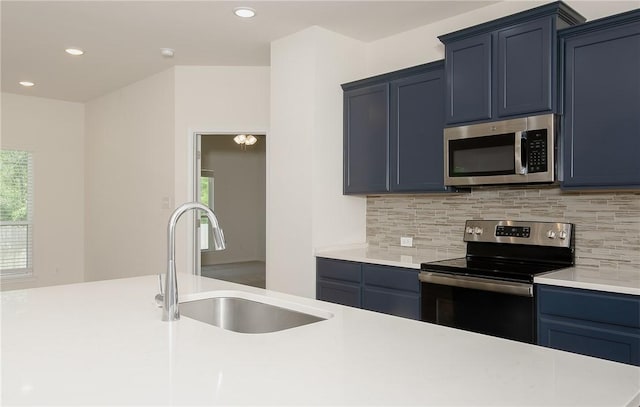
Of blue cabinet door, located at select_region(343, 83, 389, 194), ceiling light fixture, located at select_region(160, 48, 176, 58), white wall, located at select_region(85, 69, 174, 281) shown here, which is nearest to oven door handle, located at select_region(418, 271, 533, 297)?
blue cabinet door, located at select_region(343, 83, 389, 194)

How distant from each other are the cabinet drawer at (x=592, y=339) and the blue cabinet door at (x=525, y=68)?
3.73 ft

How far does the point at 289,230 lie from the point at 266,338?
2.50 metres

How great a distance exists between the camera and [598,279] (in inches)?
92.6

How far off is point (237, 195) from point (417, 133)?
253 inches

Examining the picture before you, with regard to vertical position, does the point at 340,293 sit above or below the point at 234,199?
below

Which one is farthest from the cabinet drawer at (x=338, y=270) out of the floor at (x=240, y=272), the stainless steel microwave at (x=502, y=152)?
the floor at (x=240, y=272)

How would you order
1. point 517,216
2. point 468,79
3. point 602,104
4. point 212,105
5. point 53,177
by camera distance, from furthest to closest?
point 53,177
point 212,105
point 517,216
point 468,79
point 602,104

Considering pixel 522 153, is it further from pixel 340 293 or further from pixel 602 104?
pixel 340 293

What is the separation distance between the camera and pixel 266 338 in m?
1.34

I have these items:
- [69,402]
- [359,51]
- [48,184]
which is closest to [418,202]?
[359,51]

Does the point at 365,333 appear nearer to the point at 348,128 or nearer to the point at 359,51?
the point at 348,128

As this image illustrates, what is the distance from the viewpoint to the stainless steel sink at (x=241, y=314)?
1.84 m

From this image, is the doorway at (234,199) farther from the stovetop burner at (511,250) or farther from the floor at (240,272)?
the stovetop burner at (511,250)

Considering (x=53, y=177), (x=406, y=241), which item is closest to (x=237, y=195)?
(x=53, y=177)
